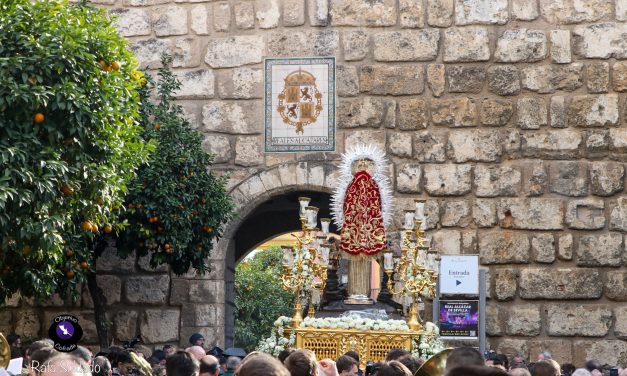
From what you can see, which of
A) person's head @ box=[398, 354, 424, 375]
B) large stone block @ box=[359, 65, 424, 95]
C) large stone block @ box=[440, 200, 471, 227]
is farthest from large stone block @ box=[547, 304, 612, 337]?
person's head @ box=[398, 354, 424, 375]

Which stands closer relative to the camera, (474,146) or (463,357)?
(463,357)

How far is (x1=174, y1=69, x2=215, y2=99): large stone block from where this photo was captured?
1928cm

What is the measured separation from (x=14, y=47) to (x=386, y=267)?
14.4 feet

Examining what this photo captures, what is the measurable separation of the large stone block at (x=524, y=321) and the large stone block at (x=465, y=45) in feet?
10.5

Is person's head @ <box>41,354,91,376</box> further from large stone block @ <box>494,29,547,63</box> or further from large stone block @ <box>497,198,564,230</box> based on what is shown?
large stone block @ <box>494,29,547,63</box>

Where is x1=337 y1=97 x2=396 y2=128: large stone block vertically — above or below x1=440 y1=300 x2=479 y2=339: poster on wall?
above

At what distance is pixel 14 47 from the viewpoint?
13.6 m

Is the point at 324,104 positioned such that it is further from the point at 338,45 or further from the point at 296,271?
the point at 296,271

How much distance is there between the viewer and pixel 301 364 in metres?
7.46

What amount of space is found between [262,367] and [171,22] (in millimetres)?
14072

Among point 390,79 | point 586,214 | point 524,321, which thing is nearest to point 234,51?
point 390,79

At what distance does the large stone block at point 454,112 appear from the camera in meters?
18.7

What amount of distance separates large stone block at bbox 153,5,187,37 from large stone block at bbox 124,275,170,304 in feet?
10.5

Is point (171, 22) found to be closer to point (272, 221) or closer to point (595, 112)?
point (272, 221)
